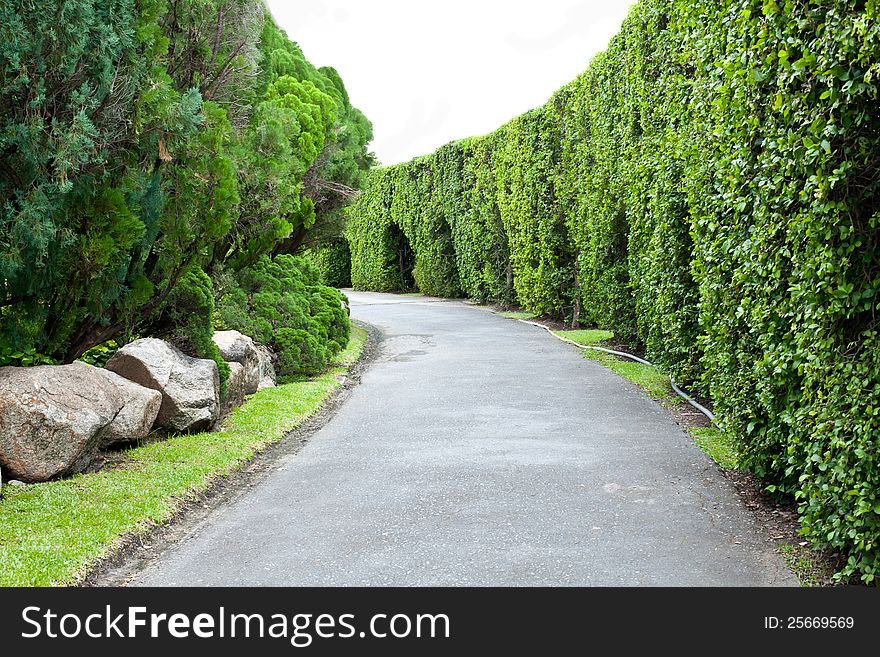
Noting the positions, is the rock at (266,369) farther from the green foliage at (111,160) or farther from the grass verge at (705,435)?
the grass verge at (705,435)

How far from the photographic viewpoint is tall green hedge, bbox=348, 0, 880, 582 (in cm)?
392

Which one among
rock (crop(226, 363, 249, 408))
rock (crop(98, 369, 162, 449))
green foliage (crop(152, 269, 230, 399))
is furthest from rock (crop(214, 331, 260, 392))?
rock (crop(98, 369, 162, 449))

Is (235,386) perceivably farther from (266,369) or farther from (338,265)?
(338,265)

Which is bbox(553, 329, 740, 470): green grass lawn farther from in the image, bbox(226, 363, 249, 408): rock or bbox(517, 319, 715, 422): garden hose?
bbox(226, 363, 249, 408): rock

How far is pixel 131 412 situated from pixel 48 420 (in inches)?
49.3

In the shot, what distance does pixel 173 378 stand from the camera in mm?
7953

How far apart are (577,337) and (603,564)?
12444 millimetres

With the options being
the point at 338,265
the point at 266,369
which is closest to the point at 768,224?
the point at 266,369

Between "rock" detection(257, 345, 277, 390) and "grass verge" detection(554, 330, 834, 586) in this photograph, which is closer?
"grass verge" detection(554, 330, 834, 586)

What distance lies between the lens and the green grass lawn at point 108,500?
15.4ft

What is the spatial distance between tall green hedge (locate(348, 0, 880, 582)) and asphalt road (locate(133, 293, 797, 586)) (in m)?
0.65

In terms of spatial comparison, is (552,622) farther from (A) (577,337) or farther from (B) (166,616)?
(A) (577,337)

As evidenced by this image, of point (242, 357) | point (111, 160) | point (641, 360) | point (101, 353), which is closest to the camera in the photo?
point (111, 160)

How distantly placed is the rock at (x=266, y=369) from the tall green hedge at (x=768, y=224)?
215 inches
